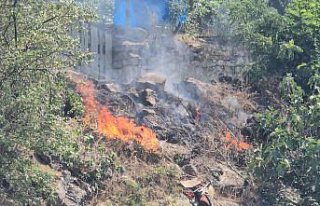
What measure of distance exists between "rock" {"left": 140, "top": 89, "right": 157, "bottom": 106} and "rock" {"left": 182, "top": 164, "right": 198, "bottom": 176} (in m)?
2.25

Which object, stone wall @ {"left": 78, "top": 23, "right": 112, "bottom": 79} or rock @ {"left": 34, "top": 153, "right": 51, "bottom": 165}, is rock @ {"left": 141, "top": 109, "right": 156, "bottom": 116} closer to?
stone wall @ {"left": 78, "top": 23, "right": 112, "bottom": 79}

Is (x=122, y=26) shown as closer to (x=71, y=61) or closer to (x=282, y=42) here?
(x=282, y=42)

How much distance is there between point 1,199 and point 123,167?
327cm

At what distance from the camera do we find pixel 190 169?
41.0ft

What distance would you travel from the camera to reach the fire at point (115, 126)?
12.4 meters

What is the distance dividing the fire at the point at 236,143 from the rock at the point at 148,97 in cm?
187

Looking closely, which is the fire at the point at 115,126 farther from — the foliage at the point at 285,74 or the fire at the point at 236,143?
the foliage at the point at 285,74

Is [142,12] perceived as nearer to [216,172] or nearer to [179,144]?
[179,144]

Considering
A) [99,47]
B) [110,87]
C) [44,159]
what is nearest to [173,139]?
[110,87]

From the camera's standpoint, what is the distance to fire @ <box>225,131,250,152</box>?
45.2 feet

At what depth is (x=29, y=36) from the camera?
8242 mm

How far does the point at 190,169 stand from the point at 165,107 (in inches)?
89.4

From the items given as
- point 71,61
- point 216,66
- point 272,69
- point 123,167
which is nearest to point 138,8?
point 216,66

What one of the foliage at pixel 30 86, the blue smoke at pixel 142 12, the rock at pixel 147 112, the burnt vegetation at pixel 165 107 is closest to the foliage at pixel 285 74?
the burnt vegetation at pixel 165 107
